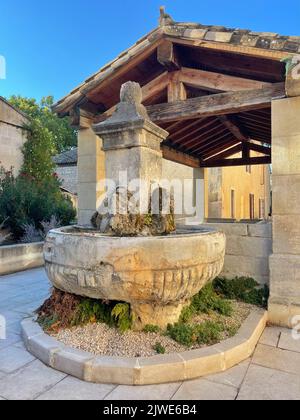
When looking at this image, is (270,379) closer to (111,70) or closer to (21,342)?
(21,342)

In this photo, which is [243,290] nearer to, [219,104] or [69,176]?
[219,104]

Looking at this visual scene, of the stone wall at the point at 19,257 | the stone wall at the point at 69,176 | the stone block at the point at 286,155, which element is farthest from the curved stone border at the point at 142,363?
the stone wall at the point at 69,176

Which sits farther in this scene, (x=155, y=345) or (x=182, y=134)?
(x=182, y=134)

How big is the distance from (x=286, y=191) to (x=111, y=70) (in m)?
2.95

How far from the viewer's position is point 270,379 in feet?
7.23

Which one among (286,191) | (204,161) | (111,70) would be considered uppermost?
(111,70)

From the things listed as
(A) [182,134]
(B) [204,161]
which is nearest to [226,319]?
(A) [182,134]

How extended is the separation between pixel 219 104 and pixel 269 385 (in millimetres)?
3254

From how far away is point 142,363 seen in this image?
2156 millimetres

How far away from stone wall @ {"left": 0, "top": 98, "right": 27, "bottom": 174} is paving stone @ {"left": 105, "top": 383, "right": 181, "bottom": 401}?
9.77 m

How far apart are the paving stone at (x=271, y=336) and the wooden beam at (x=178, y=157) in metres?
4.00

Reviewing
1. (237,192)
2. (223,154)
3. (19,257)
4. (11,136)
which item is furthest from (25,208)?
(237,192)

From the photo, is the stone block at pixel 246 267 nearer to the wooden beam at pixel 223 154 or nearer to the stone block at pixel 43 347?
the stone block at pixel 43 347

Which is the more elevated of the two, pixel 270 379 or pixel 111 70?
pixel 111 70
